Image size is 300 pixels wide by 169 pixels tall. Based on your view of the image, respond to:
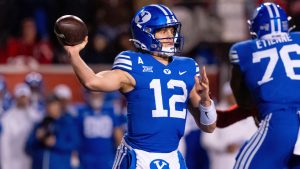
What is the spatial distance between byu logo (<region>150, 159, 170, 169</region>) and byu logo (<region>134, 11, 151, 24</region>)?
2.81ft

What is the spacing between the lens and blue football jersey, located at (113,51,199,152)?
5.24 m

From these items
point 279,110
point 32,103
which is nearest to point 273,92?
point 279,110

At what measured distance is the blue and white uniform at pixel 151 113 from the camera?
5.23m

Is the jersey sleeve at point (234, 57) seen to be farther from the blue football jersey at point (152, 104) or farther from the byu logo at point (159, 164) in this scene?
the byu logo at point (159, 164)

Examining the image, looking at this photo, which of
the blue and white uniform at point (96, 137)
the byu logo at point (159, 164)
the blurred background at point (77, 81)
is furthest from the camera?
the blue and white uniform at point (96, 137)

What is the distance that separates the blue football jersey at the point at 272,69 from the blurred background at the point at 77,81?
3.78 metres

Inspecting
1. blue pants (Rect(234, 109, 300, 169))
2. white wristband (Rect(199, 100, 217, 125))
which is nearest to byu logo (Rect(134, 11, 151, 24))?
white wristband (Rect(199, 100, 217, 125))

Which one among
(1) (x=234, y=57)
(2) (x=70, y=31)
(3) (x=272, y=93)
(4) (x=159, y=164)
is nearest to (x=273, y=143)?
(3) (x=272, y=93)

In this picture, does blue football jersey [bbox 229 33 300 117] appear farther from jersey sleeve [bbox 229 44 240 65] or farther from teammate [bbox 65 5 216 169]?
teammate [bbox 65 5 216 169]

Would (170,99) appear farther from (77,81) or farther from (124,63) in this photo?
(77,81)

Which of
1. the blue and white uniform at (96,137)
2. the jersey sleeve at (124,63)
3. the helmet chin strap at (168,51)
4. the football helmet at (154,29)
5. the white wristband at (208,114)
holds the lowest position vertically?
the blue and white uniform at (96,137)

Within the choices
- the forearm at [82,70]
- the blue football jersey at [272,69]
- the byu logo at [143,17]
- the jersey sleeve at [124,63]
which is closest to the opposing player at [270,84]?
the blue football jersey at [272,69]

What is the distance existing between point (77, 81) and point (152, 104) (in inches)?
240

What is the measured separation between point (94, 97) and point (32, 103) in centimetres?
82
